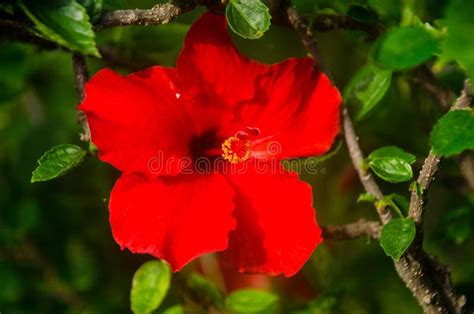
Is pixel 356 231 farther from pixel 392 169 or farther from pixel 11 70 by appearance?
pixel 11 70

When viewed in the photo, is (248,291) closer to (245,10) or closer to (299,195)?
(299,195)

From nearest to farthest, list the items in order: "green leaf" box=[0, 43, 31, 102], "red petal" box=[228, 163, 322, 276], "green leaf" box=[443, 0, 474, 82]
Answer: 1. "green leaf" box=[443, 0, 474, 82]
2. "red petal" box=[228, 163, 322, 276]
3. "green leaf" box=[0, 43, 31, 102]

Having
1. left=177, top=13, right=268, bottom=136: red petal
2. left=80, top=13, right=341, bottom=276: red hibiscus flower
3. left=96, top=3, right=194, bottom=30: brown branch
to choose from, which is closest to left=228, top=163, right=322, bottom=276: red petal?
left=80, top=13, right=341, bottom=276: red hibiscus flower

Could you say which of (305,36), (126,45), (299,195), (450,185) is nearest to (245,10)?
(305,36)

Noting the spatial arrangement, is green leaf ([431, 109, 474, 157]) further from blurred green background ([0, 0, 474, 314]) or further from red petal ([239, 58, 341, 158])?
blurred green background ([0, 0, 474, 314])

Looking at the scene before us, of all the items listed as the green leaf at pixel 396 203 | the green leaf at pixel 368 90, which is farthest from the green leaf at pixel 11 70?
the green leaf at pixel 396 203
